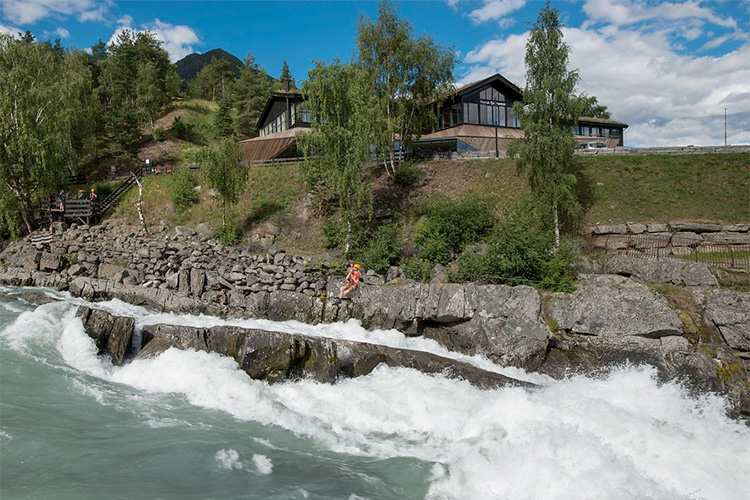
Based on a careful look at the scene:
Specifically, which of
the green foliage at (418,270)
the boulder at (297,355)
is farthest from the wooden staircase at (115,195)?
the boulder at (297,355)

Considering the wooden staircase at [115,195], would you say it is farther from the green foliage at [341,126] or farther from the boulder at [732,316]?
the boulder at [732,316]

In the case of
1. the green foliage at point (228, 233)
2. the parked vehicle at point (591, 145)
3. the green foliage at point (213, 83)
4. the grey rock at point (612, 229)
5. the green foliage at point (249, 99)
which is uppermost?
the green foliage at point (213, 83)

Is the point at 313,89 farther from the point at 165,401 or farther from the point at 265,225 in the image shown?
the point at 165,401

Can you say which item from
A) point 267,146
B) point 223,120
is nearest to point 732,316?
point 267,146

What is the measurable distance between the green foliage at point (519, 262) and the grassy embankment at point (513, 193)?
7.93 meters

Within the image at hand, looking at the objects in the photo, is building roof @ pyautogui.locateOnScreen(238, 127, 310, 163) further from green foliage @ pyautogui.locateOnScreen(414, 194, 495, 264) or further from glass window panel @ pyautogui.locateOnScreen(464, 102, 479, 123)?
green foliage @ pyautogui.locateOnScreen(414, 194, 495, 264)

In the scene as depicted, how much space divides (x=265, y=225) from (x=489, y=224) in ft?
44.9

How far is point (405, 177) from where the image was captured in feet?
107

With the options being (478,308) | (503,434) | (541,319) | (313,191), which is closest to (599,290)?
(541,319)

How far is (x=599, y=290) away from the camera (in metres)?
16.9

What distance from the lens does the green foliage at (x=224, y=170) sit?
93.8 feet

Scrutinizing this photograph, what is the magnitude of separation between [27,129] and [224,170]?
12.9 m

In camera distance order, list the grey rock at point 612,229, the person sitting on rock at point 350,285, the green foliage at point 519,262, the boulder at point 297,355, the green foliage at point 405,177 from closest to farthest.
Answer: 1. the boulder at point 297,355
2. the green foliage at point 519,262
3. the person sitting on rock at point 350,285
4. the grey rock at point 612,229
5. the green foliage at point 405,177

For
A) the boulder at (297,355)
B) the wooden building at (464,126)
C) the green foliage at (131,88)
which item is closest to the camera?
the boulder at (297,355)
